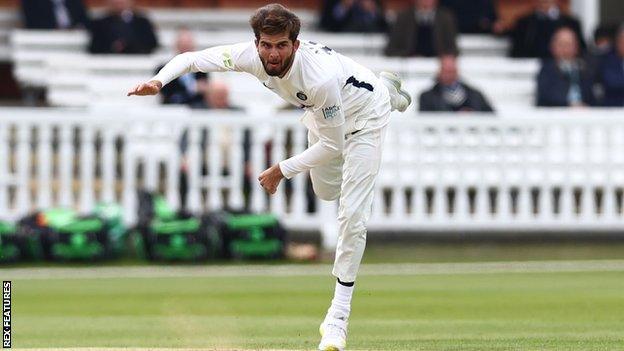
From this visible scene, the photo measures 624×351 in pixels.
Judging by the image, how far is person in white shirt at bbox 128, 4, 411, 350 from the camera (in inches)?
358

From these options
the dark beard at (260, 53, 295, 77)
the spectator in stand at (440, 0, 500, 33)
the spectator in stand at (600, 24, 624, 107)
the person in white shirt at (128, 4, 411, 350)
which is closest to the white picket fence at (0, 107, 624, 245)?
the spectator in stand at (600, 24, 624, 107)

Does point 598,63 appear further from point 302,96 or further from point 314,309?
point 302,96

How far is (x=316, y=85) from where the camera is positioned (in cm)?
920

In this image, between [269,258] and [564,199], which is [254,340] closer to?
[269,258]

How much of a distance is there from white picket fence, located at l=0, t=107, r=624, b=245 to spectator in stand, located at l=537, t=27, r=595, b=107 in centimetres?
99

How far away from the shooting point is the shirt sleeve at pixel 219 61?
30.8 feet

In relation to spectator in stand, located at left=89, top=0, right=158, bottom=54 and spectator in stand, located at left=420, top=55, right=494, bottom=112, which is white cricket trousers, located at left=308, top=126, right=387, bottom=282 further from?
spectator in stand, located at left=89, top=0, right=158, bottom=54

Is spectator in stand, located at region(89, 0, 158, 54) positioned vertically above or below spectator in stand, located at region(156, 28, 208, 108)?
above

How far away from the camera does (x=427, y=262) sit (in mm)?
16938

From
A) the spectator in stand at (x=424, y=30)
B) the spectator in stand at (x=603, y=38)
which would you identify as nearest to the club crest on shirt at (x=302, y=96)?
the spectator in stand at (x=424, y=30)

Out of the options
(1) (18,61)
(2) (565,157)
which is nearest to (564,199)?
(2) (565,157)

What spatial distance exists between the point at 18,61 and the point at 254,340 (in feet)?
35.9

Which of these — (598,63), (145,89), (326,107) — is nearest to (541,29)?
(598,63)

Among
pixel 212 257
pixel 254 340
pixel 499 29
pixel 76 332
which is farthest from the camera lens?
pixel 499 29
